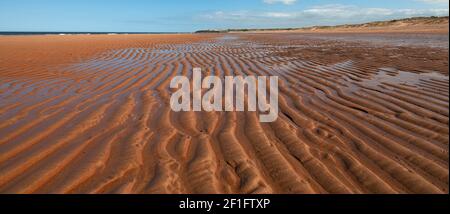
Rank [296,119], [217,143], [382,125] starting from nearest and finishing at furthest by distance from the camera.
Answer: [217,143] → [382,125] → [296,119]

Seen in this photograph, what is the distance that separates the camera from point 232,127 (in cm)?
359

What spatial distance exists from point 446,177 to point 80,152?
286 cm

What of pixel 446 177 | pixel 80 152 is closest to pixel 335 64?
pixel 446 177

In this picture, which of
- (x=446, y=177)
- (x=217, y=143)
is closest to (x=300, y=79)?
(x=217, y=143)

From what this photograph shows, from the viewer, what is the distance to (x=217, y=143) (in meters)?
3.15

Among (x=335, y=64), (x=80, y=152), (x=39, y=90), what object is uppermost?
(x=335, y=64)
